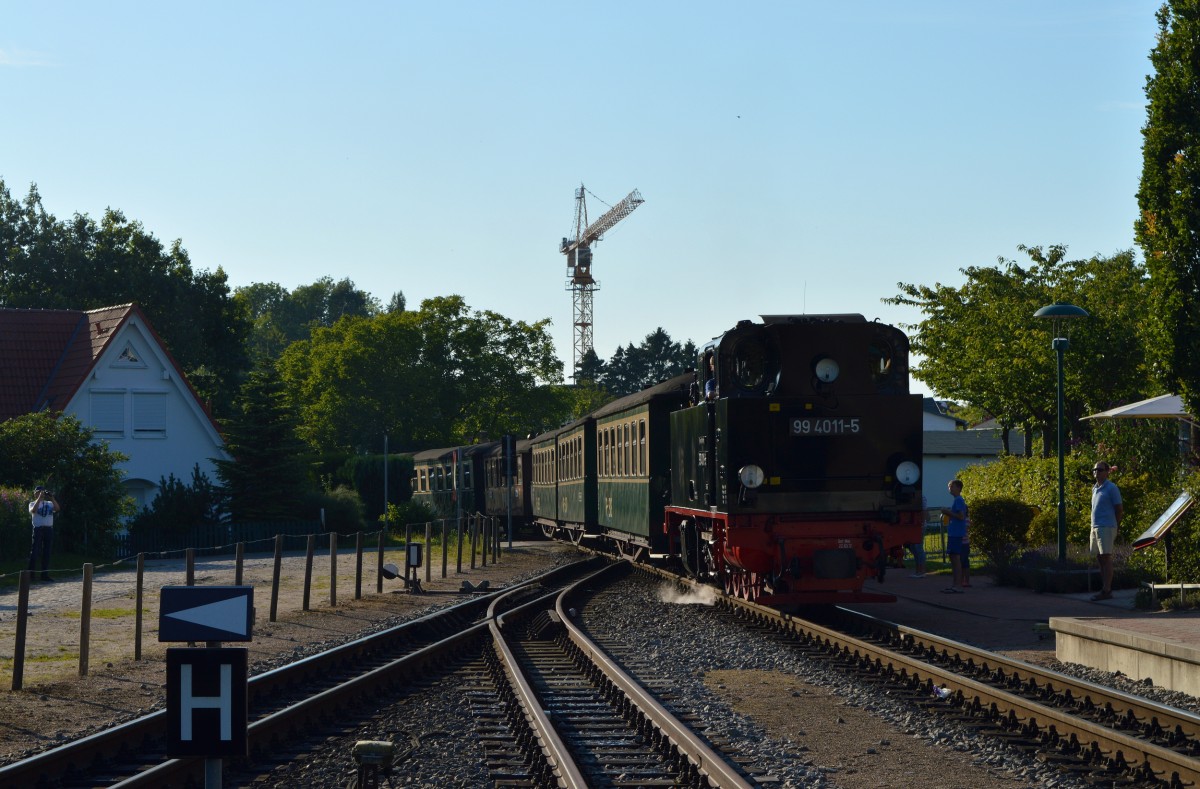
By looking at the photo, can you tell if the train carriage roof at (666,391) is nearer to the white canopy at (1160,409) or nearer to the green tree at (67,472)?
the white canopy at (1160,409)

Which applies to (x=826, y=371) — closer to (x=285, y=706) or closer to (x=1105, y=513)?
(x=1105, y=513)

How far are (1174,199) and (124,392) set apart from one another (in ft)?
107

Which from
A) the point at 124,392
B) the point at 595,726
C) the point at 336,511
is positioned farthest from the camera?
the point at 124,392

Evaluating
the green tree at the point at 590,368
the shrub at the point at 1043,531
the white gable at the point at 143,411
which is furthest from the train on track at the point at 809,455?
the green tree at the point at 590,368

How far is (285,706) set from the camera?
1054 centimetres

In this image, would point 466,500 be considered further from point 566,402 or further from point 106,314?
point 566,402

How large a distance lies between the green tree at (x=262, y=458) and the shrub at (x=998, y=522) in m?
22.6

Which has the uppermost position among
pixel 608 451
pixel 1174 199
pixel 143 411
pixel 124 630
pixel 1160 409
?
pixel 1174 199

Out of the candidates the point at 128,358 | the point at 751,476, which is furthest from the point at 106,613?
the point at 128,358

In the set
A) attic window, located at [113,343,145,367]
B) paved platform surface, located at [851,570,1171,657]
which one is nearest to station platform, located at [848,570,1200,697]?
paved platform surface, located at [851,570,1171,657]

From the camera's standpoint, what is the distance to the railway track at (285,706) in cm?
804

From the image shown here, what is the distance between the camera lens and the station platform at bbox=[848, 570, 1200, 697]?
35.6ft

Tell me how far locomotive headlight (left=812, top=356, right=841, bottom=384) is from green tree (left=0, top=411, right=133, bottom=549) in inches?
860

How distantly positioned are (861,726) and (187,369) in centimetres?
5939
